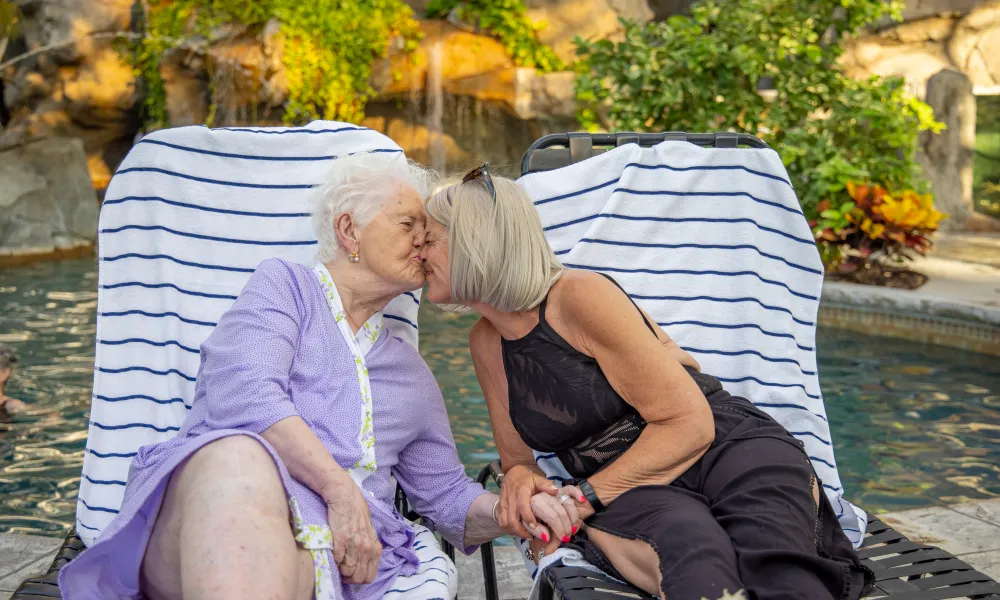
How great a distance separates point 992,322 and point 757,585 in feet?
15.8

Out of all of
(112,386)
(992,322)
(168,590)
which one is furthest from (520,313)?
(992,322)

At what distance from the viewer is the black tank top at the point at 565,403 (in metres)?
2.04

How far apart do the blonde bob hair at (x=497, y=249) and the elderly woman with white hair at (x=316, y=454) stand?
0.58 ft

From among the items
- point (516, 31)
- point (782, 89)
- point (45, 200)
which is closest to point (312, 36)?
point (516, 31)

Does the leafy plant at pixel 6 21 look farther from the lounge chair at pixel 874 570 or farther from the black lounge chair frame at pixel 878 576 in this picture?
the black lounge chair frame at pixel 878 576

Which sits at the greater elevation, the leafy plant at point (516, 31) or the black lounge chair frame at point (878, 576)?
the leafy plant at point (516, 31)

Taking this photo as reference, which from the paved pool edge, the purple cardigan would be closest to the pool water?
the paved pool edge

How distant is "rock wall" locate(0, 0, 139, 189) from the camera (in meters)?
11.6

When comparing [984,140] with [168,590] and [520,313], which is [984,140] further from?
[168,590]

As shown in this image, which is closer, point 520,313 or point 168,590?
point 168,590

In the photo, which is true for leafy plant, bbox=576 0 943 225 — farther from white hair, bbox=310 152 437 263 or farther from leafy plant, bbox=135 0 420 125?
white hair, bbox=310 152 437 263

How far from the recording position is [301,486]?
1908mm

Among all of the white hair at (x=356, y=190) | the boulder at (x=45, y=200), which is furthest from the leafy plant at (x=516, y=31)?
the white hair at (x=356, y=190)

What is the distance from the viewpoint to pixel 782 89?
767cm
